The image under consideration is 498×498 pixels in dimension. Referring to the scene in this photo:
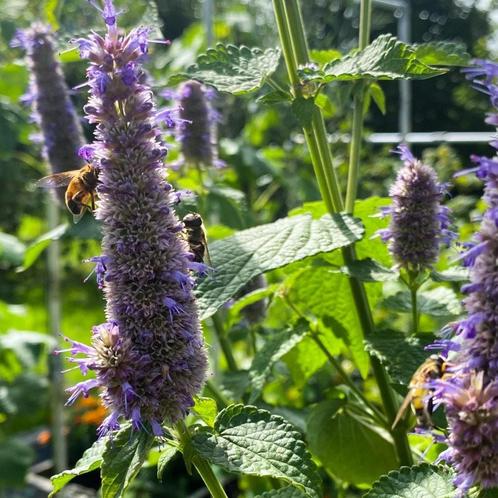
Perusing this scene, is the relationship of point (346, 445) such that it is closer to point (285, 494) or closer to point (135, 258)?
point (285, 494)

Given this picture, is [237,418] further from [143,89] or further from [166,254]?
[143,89]

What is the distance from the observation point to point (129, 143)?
102 cm

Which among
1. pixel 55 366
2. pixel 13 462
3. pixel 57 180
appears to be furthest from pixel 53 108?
pixel 13 462

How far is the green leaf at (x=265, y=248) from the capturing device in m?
1.27

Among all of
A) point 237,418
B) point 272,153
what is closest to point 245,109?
point 272,153

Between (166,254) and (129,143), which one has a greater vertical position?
(129,143)

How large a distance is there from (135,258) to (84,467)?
37 cm

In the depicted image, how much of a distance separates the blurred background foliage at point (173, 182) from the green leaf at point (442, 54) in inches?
7.6

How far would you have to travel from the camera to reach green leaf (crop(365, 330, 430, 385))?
4.28ft

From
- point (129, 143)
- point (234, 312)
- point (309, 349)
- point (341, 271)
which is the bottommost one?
point (309, 349)

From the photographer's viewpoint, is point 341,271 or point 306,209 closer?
point 341,271

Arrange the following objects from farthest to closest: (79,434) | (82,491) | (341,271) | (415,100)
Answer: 1. (415,100)
2. (79,434)
3. (82,491)
4. (341,271)

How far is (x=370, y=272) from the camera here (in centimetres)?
145

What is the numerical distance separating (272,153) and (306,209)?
2543 millimetres
